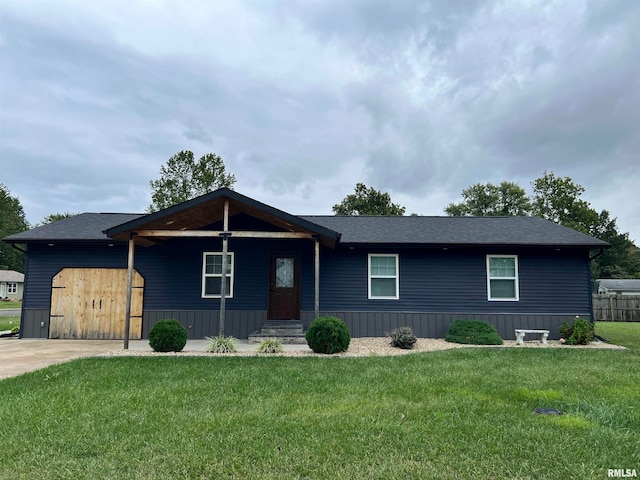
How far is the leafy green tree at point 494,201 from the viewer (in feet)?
130

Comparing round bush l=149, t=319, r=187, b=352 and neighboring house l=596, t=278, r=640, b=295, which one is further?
neighboring house l=596, t=278, r=640, b=295

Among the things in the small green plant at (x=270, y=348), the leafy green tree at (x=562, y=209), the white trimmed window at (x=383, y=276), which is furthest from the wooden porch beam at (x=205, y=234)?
the leafy green tree at (x=562, y=209)

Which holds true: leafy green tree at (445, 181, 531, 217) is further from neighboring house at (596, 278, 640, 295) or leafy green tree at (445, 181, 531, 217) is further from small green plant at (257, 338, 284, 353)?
small green plant at (257, 338, 284, 353)

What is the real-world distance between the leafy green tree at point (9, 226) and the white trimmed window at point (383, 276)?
5196 cm

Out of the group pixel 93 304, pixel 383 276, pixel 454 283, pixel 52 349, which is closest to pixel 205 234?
pixel 52 349

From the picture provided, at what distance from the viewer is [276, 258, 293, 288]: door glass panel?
1172 cm

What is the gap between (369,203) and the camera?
1416 inches

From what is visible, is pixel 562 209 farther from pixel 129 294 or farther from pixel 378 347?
pixel 129 294

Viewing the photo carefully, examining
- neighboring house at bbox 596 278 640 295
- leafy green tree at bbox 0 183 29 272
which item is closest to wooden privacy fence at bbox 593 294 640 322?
neighboring house at bbox 596 278 640 295

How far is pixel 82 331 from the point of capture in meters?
11.5

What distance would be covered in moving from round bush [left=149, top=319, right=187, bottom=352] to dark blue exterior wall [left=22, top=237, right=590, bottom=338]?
2.77m

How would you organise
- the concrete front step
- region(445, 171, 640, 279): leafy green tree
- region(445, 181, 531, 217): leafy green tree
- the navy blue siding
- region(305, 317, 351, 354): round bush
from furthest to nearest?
1. region(445, 181, 531, 217): leafy green tree
2. region(445, 171, 640, 279): leafy green tree
3. the navy blue siding
4. the concrete front step
5. region(305, 317, 351, 354): round bush

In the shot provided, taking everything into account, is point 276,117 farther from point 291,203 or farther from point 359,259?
point 291,203

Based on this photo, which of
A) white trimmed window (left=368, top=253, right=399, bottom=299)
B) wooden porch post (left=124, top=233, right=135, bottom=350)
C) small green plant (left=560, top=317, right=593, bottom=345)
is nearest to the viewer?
wooden porch post (left=124, top=233, right=135, bottom=350)
